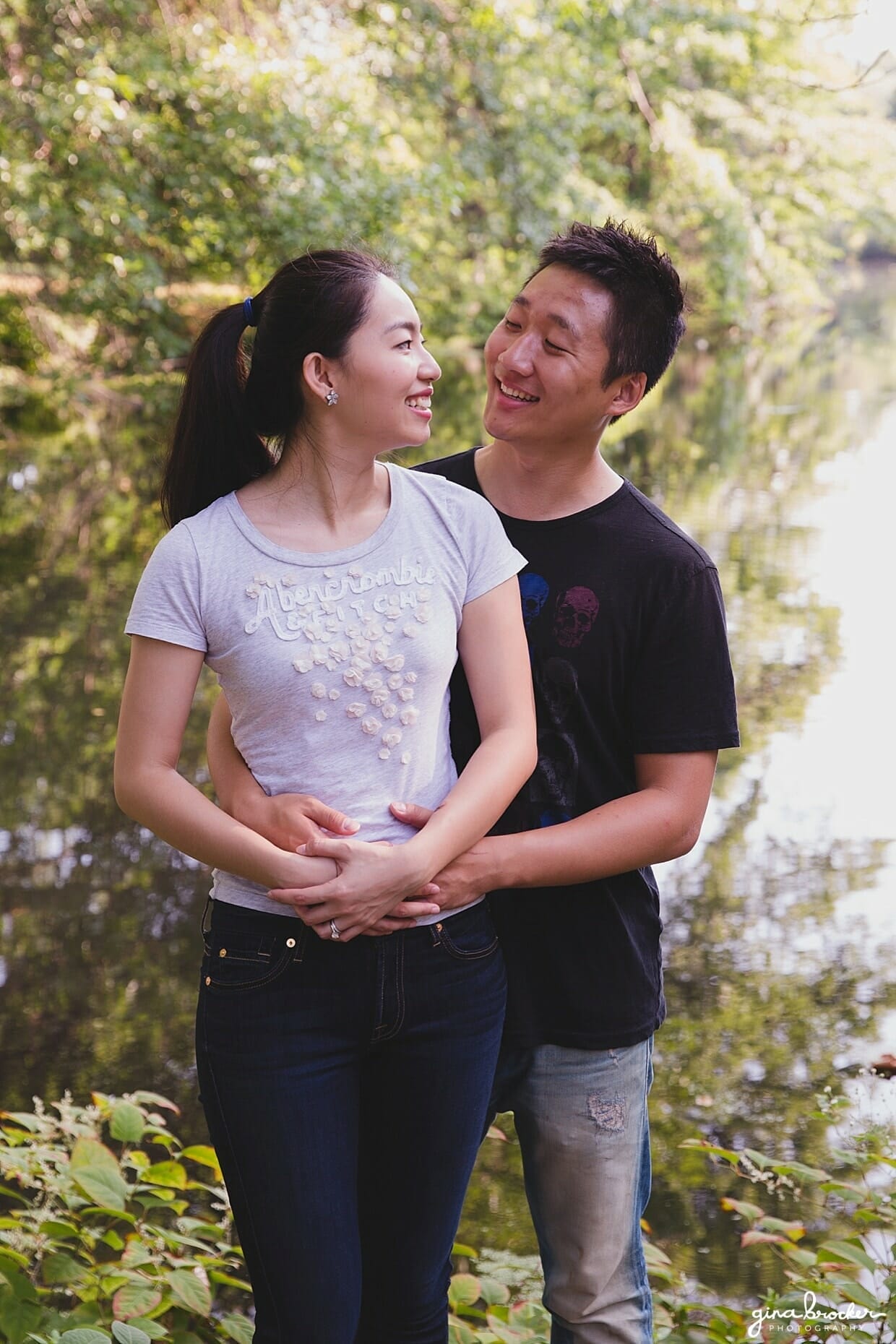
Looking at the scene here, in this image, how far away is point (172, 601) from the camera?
151 cm

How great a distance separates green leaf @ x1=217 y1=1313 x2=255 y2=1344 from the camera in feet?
6.93

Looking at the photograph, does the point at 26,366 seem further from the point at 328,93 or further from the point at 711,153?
the point at 711,153

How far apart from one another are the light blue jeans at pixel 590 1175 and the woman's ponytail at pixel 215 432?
80cm

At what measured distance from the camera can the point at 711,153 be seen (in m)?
16.3

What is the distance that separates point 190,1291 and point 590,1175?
0.71 meters

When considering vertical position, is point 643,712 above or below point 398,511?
below

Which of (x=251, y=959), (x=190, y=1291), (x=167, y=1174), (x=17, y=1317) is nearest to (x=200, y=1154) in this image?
(x=167, y=1174)

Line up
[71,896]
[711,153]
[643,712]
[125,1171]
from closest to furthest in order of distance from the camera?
[643,712]
[125,1171]
[71,896]
[711,153]

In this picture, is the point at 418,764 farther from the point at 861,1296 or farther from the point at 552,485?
the point at 861,1296

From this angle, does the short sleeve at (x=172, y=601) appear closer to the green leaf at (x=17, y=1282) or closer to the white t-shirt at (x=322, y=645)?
the white t-shirt at (x=322, y=645)

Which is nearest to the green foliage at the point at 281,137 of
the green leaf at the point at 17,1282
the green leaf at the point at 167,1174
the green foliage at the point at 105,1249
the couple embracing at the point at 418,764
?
the couple embracing at the point at 418,764

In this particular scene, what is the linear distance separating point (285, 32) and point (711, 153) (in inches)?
301

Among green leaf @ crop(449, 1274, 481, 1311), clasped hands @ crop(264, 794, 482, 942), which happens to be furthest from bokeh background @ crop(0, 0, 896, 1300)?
clasped hands @ crop(264, 794, 482, 942)

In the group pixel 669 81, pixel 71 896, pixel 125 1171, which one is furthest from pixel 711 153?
pixel 125 1171
